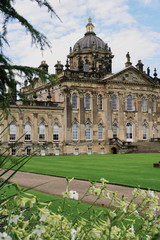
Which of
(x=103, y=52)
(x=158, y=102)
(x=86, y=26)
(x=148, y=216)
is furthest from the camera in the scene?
(x=86, y=26)

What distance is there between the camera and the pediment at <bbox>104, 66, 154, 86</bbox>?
47938 millimetres

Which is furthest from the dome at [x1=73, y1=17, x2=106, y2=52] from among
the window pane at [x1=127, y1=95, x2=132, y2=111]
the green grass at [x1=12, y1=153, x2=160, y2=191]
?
the green grass at [x1=12, y1=153, x2=160, y2=191]

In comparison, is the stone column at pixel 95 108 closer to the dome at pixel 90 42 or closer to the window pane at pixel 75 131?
the window pane at pixel 75 131

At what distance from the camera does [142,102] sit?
5047 cm

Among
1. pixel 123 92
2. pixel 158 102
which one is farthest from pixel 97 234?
pixel 158 102

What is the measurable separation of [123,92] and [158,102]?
7270 mm

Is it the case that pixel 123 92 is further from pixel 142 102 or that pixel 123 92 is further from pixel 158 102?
pixel 158 102

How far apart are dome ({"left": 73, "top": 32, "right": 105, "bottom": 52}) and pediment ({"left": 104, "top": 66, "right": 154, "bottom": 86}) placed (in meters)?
10.5

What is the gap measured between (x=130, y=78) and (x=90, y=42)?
522 inches

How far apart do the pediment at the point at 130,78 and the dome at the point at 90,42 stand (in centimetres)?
1051

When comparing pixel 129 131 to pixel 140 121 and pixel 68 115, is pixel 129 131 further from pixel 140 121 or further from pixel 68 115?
pixel 68 115

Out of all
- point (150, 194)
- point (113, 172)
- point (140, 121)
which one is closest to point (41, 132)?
point (140, 121)

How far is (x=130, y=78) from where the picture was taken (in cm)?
4947

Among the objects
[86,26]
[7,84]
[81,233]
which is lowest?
[81,233]
